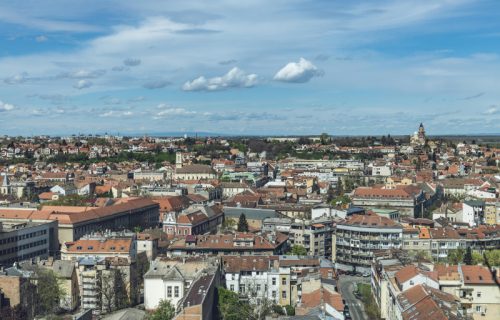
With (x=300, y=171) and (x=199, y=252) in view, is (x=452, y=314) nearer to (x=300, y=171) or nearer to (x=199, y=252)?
(x=199, y=252)

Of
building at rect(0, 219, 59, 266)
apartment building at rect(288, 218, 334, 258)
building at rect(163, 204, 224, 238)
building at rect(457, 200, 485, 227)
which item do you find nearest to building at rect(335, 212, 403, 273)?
apartment building at rect(288, 218, 334, 258)

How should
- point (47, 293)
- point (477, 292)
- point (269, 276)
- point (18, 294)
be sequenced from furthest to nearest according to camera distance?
point (269, 276), point (47, 293), point (477, 292), point (18, 294)

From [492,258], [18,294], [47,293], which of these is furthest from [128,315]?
[492,258]

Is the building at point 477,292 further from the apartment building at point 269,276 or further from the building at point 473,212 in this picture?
the building at point 473,212

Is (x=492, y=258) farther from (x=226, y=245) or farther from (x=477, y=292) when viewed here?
(x=226, y=245)

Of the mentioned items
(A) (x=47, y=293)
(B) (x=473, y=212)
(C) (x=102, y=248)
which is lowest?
(A) (x=47, y=293)

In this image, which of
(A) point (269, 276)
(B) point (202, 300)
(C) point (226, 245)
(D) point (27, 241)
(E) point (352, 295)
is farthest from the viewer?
(D) point (27, 241)

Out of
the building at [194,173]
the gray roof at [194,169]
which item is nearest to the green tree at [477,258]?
the building at [194,173]
